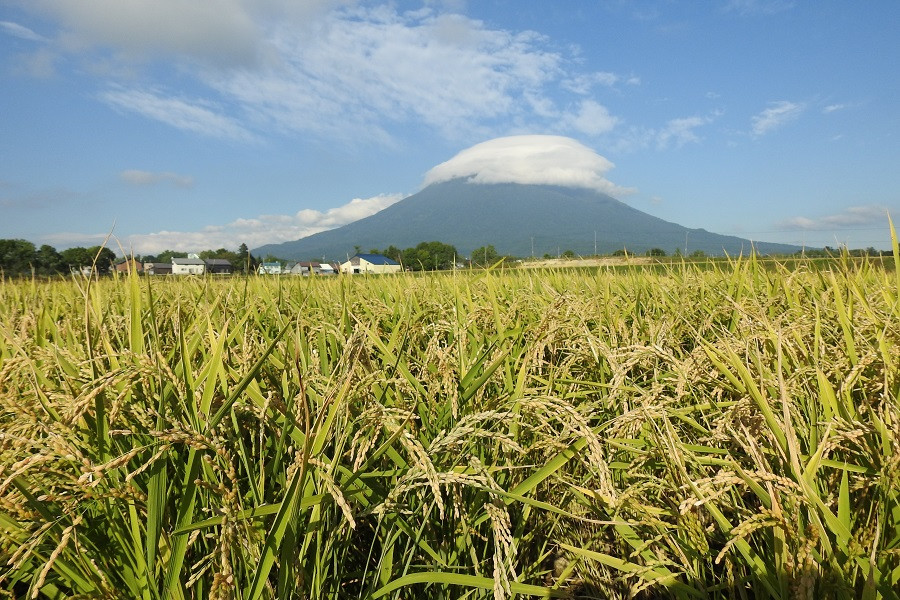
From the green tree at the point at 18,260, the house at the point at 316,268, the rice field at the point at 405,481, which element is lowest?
the rice field at the point at 405,481

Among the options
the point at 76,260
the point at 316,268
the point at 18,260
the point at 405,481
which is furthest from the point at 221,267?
the point at 18,260

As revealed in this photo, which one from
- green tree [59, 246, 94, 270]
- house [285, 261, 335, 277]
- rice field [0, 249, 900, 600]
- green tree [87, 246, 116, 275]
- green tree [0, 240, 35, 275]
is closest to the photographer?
rice field [0, 249, 900, 600]

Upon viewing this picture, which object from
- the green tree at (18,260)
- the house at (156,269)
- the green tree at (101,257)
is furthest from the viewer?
the green tree at (18,260)

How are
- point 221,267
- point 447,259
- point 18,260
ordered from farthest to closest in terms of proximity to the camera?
point 18,260
point 221,267
point 447,259

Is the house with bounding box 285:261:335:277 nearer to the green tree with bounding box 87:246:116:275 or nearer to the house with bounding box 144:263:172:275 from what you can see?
the house with bounding box 144:263:172:275

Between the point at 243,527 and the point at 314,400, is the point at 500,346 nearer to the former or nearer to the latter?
the point at 314,400

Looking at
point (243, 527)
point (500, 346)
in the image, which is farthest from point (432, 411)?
point (243, 527)

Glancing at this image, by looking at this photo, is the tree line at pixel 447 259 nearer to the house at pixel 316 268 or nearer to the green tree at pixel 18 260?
the house at pixel 316 268

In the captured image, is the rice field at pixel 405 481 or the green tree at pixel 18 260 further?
the green tree at pixel 18 260

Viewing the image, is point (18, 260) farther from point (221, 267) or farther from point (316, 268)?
point (316, 268)

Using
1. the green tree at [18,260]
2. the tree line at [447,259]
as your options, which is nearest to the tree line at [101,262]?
the green tree at [18,260]

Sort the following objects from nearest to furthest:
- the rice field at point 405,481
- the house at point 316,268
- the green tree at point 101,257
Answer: the rice field at point 405,481, the green tree at point 101,257, the house at point 316,268

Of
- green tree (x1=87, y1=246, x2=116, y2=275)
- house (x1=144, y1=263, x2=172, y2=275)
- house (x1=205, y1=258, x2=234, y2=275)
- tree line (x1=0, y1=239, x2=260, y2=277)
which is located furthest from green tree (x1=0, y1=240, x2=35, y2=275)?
green tree (x1=87, y1=246, x2=116, y2=275)

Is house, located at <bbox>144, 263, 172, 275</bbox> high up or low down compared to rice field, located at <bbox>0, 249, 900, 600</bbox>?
up
